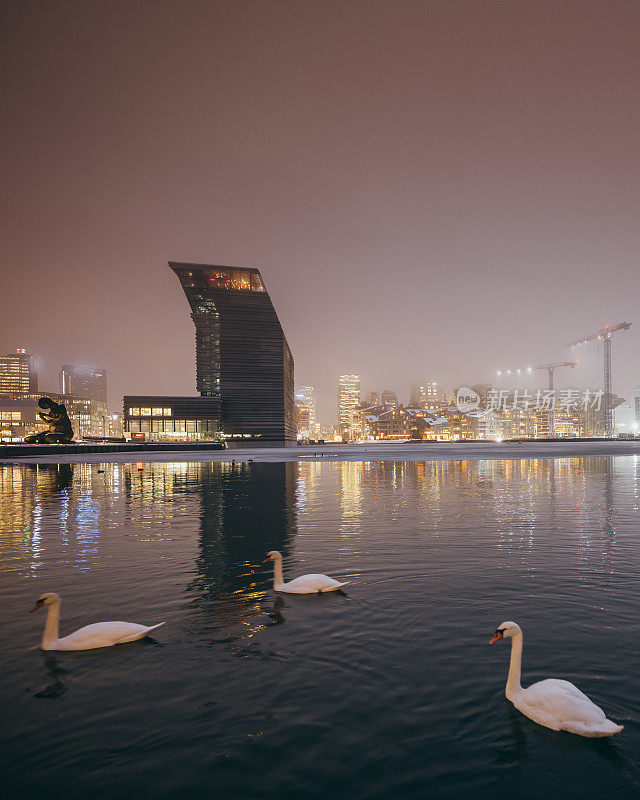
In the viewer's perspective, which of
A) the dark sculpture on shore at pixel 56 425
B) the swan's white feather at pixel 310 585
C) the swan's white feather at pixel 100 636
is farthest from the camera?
the dark sculpture on shore at pixel 56 425

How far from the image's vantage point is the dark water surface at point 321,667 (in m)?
6.38

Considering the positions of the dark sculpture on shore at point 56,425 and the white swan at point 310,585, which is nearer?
the white swan at point 310,585

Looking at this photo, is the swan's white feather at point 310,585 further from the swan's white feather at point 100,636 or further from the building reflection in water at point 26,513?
the building reflection in water at point 26,513

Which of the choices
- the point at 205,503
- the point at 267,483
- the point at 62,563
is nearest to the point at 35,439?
the point at 267,483

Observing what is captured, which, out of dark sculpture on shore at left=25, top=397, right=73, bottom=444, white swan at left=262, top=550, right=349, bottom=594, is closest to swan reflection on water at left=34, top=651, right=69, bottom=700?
white swan at left=262, top=550, right=349, bottom=594

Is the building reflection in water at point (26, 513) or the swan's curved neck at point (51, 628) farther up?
the swan's curved neck at point (51, 628)

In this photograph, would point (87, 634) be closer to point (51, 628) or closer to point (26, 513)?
point (51, 628)

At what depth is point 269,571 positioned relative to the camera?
15734 mm

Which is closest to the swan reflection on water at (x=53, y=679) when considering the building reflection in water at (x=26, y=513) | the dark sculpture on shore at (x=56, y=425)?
the building reflection in water at (x=26, y=513)

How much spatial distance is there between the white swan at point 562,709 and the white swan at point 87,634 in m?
6.56

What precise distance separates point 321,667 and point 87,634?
4632 millimetres

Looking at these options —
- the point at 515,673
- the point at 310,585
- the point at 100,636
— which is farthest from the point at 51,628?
the point at 515,673

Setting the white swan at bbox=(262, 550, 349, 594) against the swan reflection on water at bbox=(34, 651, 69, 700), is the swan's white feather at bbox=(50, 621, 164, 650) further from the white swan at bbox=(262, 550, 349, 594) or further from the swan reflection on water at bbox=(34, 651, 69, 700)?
the white swan at bbox=(262, 550, 349, 594)

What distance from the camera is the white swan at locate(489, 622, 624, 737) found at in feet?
22.4
